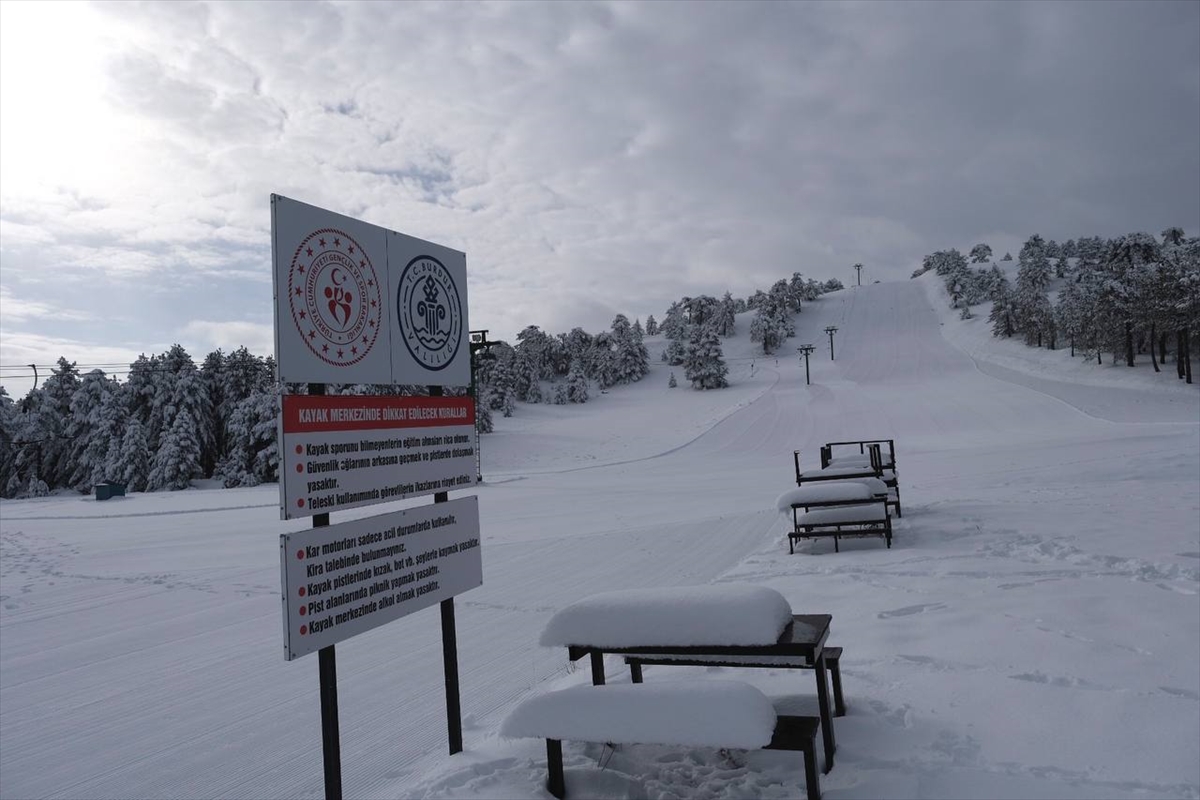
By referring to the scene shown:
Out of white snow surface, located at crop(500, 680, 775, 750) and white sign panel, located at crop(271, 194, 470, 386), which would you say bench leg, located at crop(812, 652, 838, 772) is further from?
white sign panel, located at crop(271, 194, 470, 386)

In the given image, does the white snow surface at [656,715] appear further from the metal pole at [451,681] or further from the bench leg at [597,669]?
the metal pole at [451,681]

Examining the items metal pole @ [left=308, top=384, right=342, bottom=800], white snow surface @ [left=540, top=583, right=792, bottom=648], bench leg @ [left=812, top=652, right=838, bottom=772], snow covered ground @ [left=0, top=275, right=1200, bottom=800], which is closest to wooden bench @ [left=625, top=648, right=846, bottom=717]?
snow covered ground @ [left=0, top=275, right=1200, bottom=800]

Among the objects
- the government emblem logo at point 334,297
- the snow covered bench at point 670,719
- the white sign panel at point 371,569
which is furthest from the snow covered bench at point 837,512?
the government emblem logo at point 334,297

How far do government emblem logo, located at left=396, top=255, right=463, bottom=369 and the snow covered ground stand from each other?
2541 millimetres

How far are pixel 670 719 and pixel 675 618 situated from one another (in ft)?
1.74

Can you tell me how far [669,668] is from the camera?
5.48 m

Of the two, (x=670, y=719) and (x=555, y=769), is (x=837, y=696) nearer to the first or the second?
(x=670, y=719)

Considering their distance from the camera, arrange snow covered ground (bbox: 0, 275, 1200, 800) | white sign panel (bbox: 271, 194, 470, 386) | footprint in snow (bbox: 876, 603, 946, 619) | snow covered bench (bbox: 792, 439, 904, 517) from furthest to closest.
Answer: snow covered bench (bbox: 792, 439, 904, 517)
footprint in snow (bbox: 876, 603, 946, 619)
snow covered ground (bbox: 0, 275, 1200, 800)
white sign panel (bbox: 271, 194, 470, 386)

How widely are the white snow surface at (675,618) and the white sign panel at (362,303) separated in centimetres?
183

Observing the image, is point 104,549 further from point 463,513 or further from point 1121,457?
point 1121,457

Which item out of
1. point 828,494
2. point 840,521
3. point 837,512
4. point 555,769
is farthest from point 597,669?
point 837,512

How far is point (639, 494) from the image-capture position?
2006 cm

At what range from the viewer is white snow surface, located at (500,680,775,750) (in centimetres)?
308

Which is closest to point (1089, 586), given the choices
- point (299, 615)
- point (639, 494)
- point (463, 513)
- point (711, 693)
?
point (711, 693)
